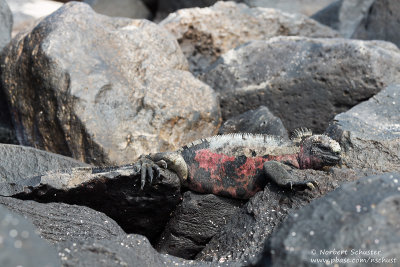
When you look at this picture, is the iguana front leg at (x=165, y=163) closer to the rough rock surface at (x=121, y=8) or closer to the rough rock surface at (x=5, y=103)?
the rough rock surface at (x=5, y=103)

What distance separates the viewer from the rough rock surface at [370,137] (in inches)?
152

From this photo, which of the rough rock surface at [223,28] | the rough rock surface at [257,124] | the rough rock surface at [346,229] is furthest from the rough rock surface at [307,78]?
the rough rock surface at [346,229]

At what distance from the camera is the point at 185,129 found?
499 cm

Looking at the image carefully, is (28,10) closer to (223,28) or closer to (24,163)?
(223,28)

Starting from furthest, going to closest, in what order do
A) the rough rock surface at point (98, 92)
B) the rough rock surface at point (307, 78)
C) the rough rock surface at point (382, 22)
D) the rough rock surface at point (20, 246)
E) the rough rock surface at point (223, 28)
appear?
1. the rough rock surface at point (223, 28)
2. the rough rock surface at point (382, 22)
3. the rough rock surface at point (307, 78)
4. the rough rock surface at point (98, 92)
5. the rough rock surface at point (20, 246)

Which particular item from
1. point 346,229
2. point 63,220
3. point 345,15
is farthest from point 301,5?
point 346,229

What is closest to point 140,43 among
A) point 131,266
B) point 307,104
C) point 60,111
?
point 60,111

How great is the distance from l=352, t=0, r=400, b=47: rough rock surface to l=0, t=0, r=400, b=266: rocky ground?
0.02 m

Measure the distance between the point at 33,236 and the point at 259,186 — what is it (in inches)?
78.0

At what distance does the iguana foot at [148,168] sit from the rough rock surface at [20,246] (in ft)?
5.18

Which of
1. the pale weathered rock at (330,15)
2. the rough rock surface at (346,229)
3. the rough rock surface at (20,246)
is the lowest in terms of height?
the pale weathered rock at (330,15)

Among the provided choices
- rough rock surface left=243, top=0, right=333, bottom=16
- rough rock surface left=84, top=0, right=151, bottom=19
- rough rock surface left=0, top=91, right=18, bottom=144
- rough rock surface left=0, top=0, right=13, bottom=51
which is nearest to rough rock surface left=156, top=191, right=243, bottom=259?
rough rock surface left=0, top=91, right=18, bottom=144

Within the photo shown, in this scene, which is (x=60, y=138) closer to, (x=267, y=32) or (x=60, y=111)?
(x=60, y=111)

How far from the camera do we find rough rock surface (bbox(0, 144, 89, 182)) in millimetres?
3953
